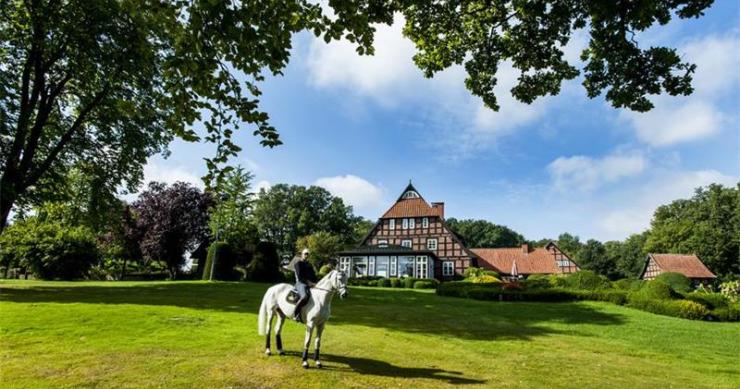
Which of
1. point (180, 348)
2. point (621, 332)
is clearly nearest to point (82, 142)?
point (180, 348)

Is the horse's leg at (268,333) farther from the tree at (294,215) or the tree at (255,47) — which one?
the tree at (294,215)

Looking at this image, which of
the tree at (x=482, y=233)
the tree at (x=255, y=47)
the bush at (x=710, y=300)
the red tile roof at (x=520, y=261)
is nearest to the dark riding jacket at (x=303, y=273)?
the tree at (x=255, y=47)

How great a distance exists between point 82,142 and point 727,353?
3079 centimetres

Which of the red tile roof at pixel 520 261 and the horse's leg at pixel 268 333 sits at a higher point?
the red tile roof at pixel 520 261

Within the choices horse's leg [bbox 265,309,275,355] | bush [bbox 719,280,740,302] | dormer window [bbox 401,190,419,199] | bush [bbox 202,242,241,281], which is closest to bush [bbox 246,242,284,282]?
bush [bbox 202,242,241,281]

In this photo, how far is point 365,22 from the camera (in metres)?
5.55

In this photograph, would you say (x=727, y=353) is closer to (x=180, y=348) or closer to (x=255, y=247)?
(x=180, y=348)

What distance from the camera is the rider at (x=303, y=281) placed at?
970cm

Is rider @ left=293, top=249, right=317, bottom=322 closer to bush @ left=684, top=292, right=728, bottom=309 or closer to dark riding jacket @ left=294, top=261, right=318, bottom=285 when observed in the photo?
dark riding jacket @ left=294, top=261, right=318, bottom=285

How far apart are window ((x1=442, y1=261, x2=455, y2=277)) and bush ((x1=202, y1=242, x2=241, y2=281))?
28.3 metres

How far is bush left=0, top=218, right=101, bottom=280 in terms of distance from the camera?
32500mm

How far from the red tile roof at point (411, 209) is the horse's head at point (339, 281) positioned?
151 feet

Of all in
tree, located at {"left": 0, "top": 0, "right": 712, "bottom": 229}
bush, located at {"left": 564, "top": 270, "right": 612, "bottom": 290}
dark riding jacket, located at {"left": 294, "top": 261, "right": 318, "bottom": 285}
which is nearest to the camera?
tree, located at {"left": 0, "top": 0, "right": 712, "bottom": 229}

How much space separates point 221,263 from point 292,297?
26363mm
